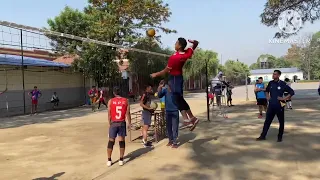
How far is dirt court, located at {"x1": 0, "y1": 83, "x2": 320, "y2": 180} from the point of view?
6.27 meters

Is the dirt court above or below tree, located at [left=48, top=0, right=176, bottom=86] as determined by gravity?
below

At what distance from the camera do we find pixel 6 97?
2267 centimetres

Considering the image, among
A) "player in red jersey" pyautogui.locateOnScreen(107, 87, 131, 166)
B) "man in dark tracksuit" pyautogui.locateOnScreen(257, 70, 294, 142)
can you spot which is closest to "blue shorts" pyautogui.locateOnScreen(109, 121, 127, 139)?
"player in red jersey" pyautogui.locateOnScreen(107, 87, 131, 166)

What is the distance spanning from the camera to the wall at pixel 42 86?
888 inches

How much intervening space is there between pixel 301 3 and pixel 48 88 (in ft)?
58.1

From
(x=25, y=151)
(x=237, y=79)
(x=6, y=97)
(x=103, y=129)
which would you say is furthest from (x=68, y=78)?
(x=237, y=79)

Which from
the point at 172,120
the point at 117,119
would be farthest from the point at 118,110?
the point at 172,120

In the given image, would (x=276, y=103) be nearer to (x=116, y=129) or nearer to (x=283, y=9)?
(x=116, y=129)

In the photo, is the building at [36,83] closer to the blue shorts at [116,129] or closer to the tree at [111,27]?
the tree at [111,27]

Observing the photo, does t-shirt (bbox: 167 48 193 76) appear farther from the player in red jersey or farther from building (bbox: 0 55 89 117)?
building (bbox: 0 55 89 117)

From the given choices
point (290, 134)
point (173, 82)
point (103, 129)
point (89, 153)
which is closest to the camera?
point (173, 82)

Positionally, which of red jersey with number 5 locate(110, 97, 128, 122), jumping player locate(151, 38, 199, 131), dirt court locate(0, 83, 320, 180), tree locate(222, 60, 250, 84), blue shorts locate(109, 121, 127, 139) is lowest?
dirt court locate(0, 83, 320, 180)

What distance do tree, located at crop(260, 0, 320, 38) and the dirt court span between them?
11.0 meters

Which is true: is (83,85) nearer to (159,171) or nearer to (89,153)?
(89,153)
